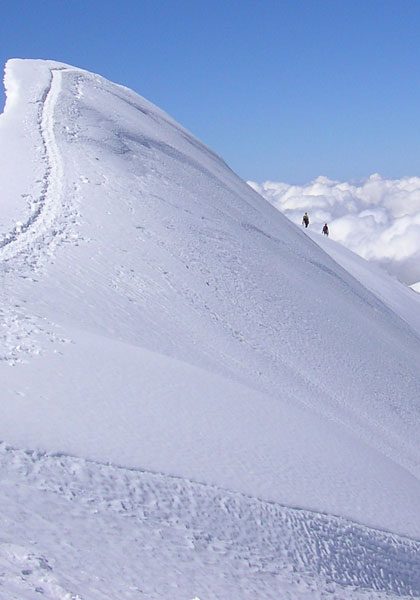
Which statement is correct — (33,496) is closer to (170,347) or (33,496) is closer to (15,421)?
(15,421)

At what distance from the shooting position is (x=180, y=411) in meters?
10.3

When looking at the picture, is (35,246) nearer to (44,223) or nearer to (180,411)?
(44,223)

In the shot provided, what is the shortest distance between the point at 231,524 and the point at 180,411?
2.38m

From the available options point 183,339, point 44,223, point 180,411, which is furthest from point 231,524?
point 44,223

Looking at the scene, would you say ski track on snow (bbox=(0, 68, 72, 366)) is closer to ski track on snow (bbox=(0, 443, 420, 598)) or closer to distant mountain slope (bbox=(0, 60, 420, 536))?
distant mountain slope (bbox=(0, 60, 420, 536))

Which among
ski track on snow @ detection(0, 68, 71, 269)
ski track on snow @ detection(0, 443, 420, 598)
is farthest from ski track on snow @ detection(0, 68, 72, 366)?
ski track on snow @ detection(0, 443, 420, 598)

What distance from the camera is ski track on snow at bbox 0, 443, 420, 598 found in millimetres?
7418

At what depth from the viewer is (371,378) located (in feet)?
61.0

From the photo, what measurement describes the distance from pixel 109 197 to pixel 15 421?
14.5m

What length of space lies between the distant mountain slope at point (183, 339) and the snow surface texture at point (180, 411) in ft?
0.18

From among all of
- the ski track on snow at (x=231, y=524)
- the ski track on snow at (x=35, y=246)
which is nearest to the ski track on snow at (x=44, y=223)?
the ski track on snow at (x=35, y=246)

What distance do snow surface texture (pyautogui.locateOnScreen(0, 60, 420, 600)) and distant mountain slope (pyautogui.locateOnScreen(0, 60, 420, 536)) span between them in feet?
0.18

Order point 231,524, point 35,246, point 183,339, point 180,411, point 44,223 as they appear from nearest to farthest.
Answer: point 231,524, point 180,411, point 183,339, point 35,246, point 44,223

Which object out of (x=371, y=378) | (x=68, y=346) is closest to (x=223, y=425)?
(x=68, y=346)
